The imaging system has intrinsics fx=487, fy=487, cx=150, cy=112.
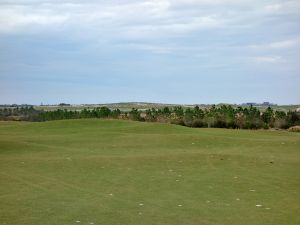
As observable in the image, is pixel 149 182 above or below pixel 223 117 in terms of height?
below

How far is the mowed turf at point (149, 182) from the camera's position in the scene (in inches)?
384

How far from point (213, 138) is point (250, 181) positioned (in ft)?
42.4

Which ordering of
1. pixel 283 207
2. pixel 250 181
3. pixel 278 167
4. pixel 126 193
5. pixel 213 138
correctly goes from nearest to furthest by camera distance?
pixel 283 207 → pixel 126 193 → pixel 250 181 → pixel 278 167 → pixel 213 138

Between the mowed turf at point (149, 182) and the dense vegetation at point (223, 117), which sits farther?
the dense vegetation at point (223, 117)

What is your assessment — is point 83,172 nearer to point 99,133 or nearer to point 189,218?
point 189,218

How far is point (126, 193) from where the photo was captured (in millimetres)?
12219

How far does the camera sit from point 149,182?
1409 centimetres

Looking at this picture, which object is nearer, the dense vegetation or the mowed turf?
the mowed turf

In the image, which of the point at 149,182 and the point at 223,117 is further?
the point at 223,117

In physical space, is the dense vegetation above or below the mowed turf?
above

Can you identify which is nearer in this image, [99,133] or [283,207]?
[283,207]

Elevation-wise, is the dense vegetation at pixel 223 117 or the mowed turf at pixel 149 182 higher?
the dense vegetation at pixel 223 117

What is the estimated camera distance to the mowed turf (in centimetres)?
976

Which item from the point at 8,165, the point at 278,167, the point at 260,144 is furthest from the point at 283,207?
the point at 260,144
